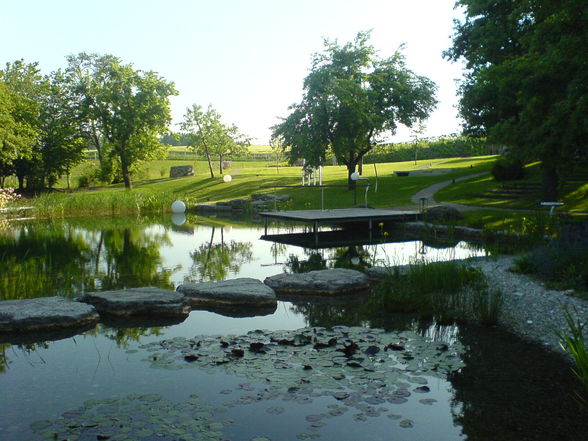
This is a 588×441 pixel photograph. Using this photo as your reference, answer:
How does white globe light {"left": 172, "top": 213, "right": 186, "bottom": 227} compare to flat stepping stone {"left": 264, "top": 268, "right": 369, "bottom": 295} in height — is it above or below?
below

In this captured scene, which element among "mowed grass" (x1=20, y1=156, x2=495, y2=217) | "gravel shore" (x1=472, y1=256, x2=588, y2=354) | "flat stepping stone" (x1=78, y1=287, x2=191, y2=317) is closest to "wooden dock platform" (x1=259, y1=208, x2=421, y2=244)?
"mowed grass" (x1=20, y1=156, x2=495, y2=217)

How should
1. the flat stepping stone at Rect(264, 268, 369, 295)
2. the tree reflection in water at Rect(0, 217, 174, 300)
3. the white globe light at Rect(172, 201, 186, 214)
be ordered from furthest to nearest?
the white globe light at Rect(172, 201, 186, 214) → the tree reflection in water at Rect(0, 217, 174, 300) → the flat stepping stone at Rect(264, 268, 369, 295)

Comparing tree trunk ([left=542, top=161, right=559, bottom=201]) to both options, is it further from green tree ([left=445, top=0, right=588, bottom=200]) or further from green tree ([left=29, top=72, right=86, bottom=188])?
green tree ([left=29, top=72, right=86, bottom=188])

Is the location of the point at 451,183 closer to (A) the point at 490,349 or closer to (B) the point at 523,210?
(B) the point at 523,210

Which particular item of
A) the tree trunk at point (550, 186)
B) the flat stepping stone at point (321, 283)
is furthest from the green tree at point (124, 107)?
the flat stepping stone at point (321, 283)

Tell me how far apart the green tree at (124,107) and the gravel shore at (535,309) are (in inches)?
1314

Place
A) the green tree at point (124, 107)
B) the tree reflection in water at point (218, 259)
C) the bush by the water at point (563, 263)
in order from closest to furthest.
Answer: the bush by the water at point (563, 263), the tree reflection in water at point (218, 259), the green tree at point (124, 107)

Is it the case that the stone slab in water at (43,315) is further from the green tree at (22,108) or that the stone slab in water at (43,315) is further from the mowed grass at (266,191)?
the green tree at (22,108)

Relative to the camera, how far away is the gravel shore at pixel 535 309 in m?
6.53

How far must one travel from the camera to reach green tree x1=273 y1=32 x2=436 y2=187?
28.0 metres

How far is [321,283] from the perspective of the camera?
9469mm

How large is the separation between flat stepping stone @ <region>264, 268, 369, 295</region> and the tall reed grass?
62.7ft

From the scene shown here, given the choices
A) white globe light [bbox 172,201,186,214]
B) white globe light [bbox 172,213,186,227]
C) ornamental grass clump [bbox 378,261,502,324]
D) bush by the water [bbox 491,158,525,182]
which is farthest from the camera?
white globe light [bbox 172,201,186,214]

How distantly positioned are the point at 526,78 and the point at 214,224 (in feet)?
43.4
